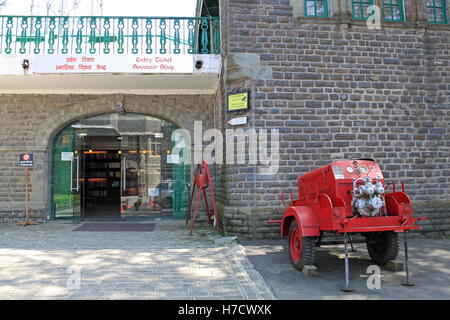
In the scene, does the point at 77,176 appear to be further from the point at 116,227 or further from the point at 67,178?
the point at 116,227

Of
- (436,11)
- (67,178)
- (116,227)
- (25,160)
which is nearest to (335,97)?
(436,11)

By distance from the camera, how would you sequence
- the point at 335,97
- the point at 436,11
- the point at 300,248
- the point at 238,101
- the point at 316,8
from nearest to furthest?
1. the point at 300,248
2. the point at 238,101
3. the point at 335,97
4. the point at 316,8
5. the point at 436,11

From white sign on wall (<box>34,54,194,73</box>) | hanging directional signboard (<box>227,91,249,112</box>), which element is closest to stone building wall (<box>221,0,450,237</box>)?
hanging directional signboard (<box>227,91,249,112</box>)

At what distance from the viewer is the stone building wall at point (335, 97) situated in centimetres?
720

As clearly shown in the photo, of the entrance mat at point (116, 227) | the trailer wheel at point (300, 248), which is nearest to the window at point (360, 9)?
the trailer wheel at point (300, 248)

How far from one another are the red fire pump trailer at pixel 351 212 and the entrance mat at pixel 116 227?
4751mm

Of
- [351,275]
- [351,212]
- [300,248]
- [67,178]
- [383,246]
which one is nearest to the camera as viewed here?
[351,212]

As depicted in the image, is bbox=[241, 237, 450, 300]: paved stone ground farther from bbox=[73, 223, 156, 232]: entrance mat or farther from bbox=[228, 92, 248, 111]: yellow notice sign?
bbox=[73, 223, 156, 232]: entrance mat

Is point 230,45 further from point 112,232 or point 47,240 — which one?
point 47,240

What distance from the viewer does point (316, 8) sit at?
7809 millimetres

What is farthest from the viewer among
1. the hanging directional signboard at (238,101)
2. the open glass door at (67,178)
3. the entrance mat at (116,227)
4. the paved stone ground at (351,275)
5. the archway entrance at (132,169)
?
the archway entrance at (132,169)

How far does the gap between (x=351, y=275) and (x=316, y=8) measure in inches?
230

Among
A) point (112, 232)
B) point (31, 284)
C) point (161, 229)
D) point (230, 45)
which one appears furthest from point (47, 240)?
point (230, 45)

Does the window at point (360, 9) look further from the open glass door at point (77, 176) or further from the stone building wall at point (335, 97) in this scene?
the open glass door at point (77, 176)
